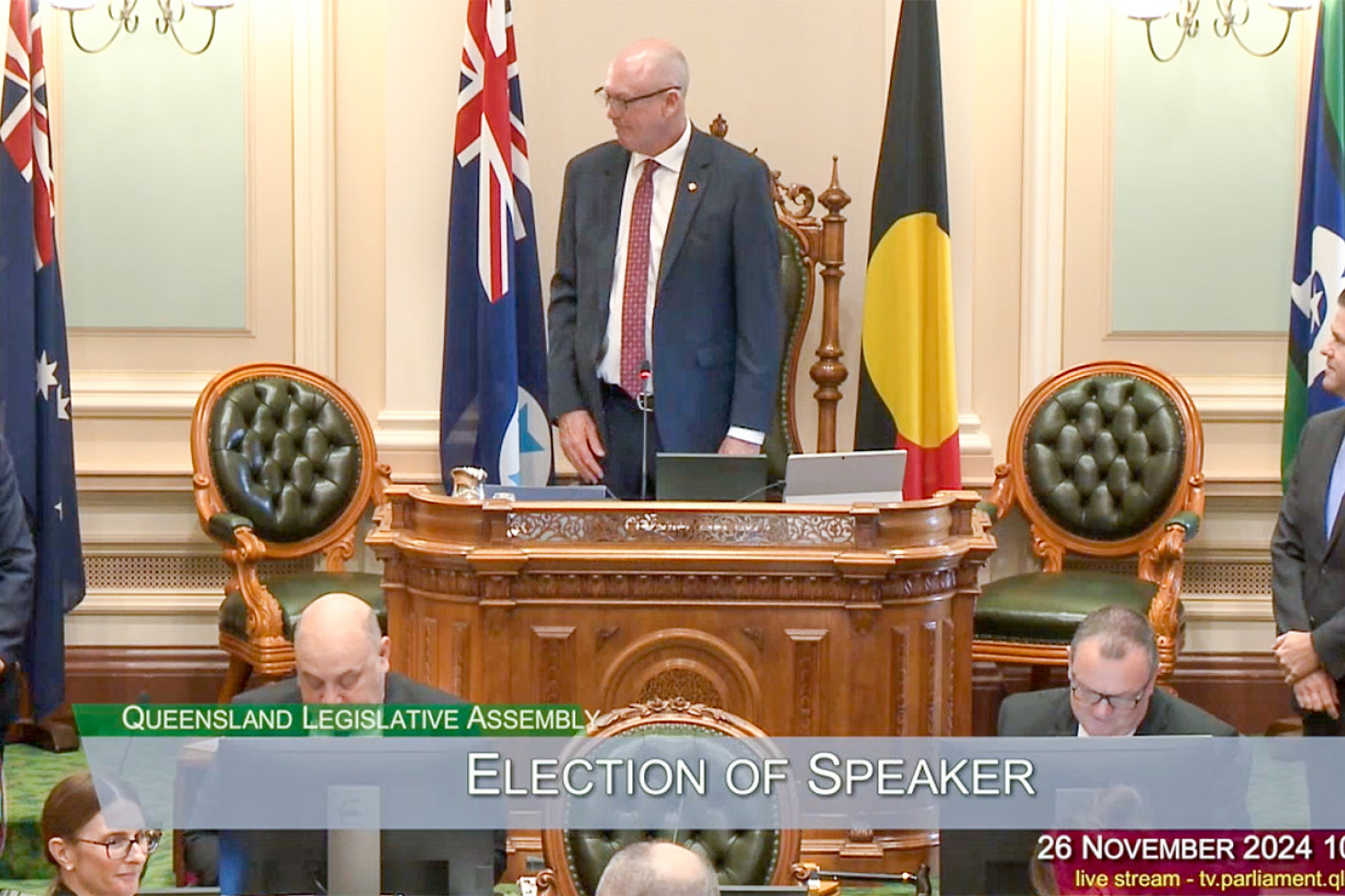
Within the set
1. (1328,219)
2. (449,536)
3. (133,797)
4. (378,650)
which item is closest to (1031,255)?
(1328,219)

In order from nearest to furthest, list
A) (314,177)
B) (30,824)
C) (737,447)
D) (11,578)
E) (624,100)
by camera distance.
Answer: (11,578) < (30,824) < (624,100) < (737,447) < (314,177)

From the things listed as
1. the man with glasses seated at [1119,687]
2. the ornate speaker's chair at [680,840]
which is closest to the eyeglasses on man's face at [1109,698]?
the man with glasses seated at [1119,687]

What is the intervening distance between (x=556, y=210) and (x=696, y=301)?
58.1 inches

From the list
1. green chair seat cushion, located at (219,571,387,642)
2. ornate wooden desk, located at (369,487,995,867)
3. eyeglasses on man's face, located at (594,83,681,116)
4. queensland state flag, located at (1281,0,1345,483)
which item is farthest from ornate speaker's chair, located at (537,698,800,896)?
queensland state flag, located at (1281,0,1345,483)

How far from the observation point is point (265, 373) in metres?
6.68

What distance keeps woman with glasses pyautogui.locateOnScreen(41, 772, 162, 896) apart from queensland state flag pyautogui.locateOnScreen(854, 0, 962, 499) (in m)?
3.62

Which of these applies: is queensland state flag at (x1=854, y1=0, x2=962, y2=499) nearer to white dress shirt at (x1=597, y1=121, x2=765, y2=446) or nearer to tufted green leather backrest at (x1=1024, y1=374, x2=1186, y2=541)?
tufted green leather backrest at (x1=1024, y1=374, x2=1186, y2=541)

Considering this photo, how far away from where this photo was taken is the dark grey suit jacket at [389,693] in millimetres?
3750

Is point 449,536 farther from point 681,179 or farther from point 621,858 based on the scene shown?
point 621,858

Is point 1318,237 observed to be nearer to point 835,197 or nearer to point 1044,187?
point 1044,187

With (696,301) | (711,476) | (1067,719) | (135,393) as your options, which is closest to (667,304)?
(696,301)

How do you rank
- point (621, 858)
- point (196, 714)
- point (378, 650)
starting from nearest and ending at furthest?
point (621, 858) < point (196, 714) < point (378, 650)

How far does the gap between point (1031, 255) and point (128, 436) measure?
10.2ft

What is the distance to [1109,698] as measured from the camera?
12.3 ft
